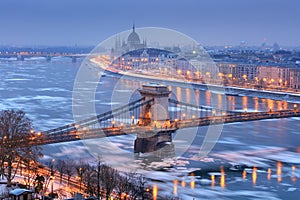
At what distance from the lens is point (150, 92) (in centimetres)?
854

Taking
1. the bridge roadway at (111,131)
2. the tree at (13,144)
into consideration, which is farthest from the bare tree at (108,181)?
the bridge roadway at (111,131)

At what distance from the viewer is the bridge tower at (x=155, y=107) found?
8.48 m

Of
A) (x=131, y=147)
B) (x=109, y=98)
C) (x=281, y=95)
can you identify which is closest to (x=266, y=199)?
(x=131, y=147)

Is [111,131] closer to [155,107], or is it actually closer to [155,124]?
[155,124]

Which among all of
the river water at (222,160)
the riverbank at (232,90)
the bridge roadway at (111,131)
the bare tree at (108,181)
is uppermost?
the riverbank at (232,90)

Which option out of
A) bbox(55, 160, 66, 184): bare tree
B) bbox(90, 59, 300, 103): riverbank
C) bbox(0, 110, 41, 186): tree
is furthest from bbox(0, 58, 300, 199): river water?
bbox(90, 59, 300, 103): riverbank

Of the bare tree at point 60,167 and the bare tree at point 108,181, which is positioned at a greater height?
the bare tree at point 108,181

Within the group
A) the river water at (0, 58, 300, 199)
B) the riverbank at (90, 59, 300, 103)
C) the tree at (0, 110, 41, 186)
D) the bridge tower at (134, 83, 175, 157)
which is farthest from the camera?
the riverbank at (90, 59, 300, 103)

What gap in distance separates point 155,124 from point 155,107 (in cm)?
28

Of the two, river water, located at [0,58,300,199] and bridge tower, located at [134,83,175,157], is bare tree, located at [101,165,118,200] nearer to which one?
river water, located at [0,58,300,199]

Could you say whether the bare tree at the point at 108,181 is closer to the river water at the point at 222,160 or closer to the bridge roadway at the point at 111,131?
the river water at the point at 222,160

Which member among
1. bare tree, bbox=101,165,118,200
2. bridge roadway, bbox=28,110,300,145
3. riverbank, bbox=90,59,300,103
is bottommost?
bare tree, bbox=101,165,118,200

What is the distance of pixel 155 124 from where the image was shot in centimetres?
844

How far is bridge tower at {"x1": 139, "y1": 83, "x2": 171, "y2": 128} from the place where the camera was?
27.8 feet
